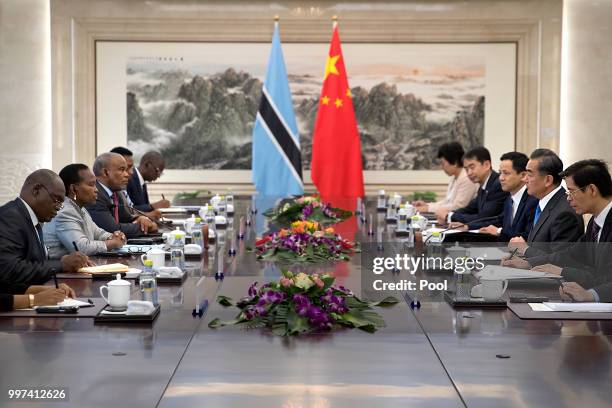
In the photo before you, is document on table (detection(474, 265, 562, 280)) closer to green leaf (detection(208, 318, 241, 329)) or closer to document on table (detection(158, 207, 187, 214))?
green leaf (detection(208, 318, 241, 329))

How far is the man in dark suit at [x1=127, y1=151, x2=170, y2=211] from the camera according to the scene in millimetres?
9062

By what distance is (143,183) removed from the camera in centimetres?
941

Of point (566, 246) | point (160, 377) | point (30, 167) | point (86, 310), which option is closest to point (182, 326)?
point (86, 310)

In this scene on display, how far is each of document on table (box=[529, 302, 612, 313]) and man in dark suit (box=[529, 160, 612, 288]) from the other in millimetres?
656

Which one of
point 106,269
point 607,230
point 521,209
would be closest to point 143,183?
point 521,209

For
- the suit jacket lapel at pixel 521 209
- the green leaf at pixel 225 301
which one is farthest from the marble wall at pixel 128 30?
the green leaf at pixel 225 301

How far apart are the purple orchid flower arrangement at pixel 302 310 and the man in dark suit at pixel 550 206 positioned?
76.4 inches

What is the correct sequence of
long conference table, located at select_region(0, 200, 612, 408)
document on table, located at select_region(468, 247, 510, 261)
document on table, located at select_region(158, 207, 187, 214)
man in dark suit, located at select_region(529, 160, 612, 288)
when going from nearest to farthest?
long conference table, located at select_region(0, 200, 612, 408) → document on table, located at select_region(468, 247, 510, 261) → man in dark suit, located at select_region(529, 160, 612, 288) → document on table, located at select_region(158, 207, 187, 214)

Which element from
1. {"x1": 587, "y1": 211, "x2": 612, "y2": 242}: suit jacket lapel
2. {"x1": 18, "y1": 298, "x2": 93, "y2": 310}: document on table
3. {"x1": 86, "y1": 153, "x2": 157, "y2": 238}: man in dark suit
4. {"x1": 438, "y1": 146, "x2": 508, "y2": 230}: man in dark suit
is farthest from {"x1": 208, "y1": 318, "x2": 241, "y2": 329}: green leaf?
{"x1": 438, "y1": 146, "x2": 508, "y2": 230}: man in dark suit

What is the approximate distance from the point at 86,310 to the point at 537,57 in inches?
387

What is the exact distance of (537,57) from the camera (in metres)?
12.6

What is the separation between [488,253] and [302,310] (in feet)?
4.60

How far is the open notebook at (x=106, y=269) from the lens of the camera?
4.84 metres

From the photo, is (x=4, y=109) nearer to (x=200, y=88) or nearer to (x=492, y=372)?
(x=200, y=88)
